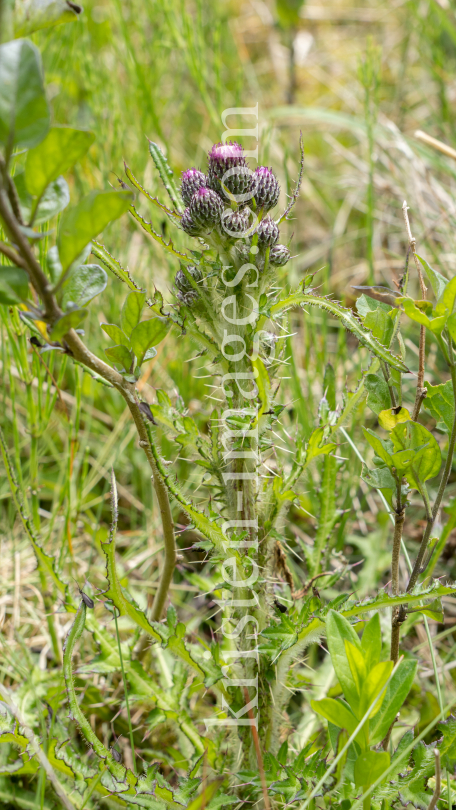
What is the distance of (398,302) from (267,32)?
469 centimetres

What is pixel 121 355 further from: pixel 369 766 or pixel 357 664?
pixel 369 766

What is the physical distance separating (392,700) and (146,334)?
80cm

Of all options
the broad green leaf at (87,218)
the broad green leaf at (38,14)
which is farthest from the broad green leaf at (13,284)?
the broad green leaf at (38,14)

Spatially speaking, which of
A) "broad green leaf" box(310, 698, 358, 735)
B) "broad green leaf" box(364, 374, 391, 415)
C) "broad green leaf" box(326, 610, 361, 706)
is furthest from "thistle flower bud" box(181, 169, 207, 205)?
"broad green leaf" box(310, 698, 358, 735)

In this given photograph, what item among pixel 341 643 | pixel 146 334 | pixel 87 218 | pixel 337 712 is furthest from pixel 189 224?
pixel 337 712

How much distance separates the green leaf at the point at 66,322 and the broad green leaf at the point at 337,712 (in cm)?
74

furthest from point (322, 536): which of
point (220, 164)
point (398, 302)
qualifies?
point (220, 164)

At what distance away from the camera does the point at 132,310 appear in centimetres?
102

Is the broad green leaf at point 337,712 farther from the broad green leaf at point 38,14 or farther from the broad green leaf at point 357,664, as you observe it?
the broad green leaf at point 38,14

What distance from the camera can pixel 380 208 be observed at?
3533 mm

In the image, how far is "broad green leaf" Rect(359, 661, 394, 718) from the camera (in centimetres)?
102

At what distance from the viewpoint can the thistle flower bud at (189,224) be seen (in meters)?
1.14

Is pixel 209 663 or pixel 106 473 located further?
pixel 106 473

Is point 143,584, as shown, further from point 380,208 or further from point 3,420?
point 380,208
